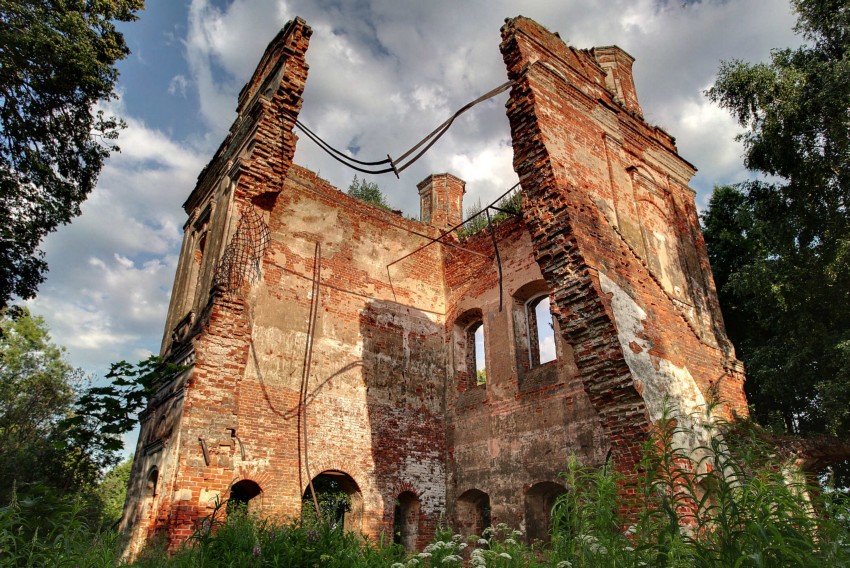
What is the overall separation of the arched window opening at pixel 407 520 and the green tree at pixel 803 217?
7867mm

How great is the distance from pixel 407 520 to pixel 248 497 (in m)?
3.40

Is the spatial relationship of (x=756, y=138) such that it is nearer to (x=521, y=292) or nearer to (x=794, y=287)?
(x=794, y=287)

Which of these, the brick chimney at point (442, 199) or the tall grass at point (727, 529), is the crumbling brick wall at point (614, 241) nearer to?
the tall grass at point (727, 529)

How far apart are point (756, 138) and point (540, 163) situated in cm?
687

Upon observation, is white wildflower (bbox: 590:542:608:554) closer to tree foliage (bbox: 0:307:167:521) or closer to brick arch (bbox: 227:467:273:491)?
brick arch (bbox: 227:467:273:491)

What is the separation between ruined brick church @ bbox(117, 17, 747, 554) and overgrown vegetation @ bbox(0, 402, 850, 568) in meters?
2.59

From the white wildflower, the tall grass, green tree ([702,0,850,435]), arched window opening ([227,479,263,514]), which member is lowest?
the white wildflower

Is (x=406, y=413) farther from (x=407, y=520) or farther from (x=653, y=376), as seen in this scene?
(x=653, y=376)

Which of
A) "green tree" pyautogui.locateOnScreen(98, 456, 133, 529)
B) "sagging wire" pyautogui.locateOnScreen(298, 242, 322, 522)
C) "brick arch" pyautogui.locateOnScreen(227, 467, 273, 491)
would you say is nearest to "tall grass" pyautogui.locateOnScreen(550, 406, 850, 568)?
"brick arch" pyautogui.locateOnScreen(227, 467, 273, 491)

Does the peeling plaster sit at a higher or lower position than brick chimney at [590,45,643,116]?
lower

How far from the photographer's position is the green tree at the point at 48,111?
10352 millimetres

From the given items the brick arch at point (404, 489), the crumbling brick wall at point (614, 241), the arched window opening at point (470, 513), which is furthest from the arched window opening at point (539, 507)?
the crumbling brick wall at point (614, 241)

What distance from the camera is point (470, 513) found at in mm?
11391

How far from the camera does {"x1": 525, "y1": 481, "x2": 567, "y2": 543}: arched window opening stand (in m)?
9.95
